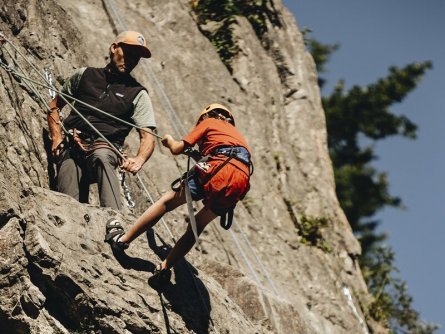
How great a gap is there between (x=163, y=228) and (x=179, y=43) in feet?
18.9

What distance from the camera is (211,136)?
809 cm

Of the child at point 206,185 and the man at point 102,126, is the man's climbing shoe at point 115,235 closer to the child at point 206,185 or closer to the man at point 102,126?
the child at point 206,185

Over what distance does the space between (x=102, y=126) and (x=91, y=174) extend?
471 mm

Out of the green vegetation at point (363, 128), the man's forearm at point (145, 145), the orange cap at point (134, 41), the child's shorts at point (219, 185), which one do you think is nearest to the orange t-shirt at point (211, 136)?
the child's shorts at point (219, 185)

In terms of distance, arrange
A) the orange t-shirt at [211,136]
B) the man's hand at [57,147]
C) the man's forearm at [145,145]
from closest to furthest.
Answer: the orange t-shirt at [211,136] → the man's hand at [57,147] → the man's forearm at [145,145]

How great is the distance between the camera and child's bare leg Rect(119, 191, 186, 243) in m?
7.81

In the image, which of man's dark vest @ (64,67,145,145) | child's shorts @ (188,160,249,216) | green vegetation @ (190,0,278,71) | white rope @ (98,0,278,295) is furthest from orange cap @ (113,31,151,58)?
green vegetation @ (190,0,278,71)

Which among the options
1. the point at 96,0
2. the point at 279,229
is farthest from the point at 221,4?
the point at 279,229

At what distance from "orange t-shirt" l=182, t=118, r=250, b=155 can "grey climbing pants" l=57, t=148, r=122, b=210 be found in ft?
2.99

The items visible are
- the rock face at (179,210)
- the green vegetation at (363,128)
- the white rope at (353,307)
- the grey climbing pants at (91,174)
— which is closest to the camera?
the rock face at (179,210)

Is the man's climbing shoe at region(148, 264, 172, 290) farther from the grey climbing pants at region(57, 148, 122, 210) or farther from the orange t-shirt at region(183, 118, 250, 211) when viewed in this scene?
the grey climbing pants at region(57, 148, 122, 210)

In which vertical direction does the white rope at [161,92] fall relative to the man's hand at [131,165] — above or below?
above

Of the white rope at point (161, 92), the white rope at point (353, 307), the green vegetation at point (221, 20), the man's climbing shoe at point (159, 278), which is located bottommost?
the man's climbing shoe at point (159, 278)

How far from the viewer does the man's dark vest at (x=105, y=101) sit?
8.83 meters
